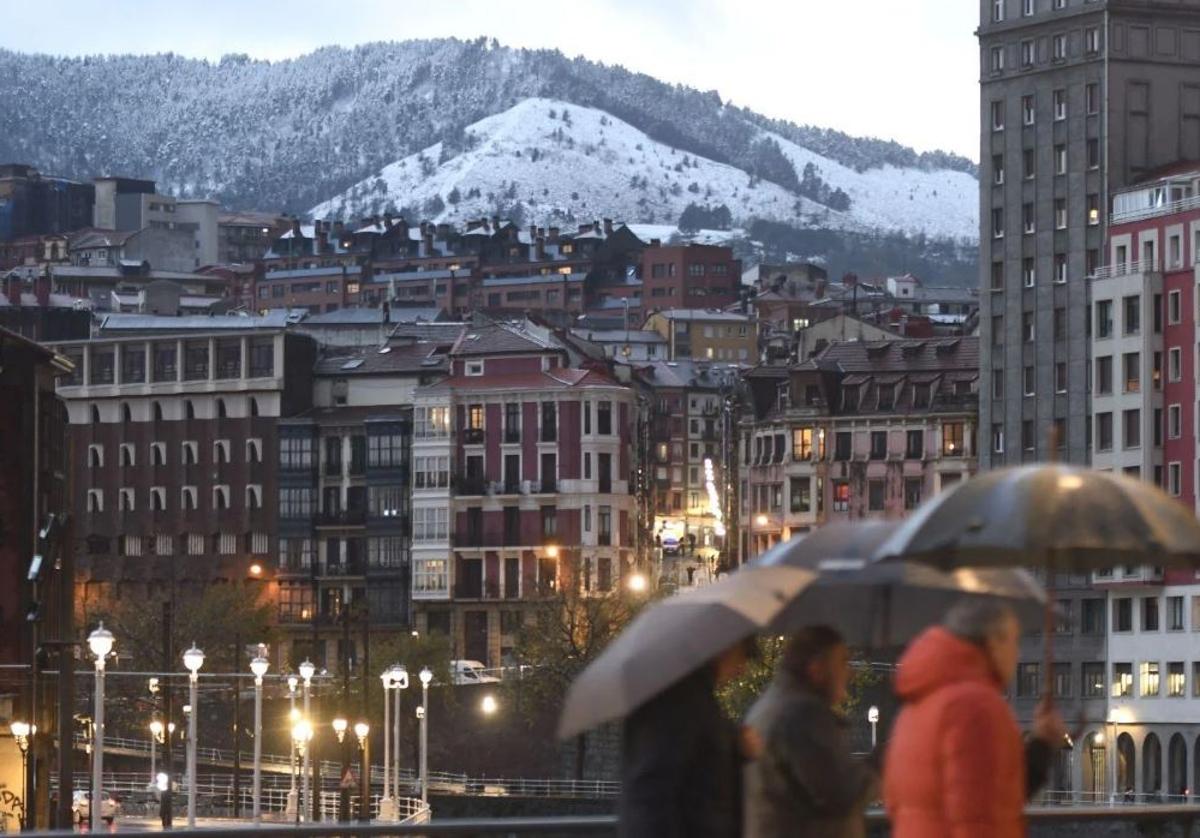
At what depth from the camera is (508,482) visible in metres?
155

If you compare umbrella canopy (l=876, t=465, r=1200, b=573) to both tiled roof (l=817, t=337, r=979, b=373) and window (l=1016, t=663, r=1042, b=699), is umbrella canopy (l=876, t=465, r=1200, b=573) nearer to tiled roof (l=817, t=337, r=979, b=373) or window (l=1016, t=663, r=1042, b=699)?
window (l=1016, t=663, r=1042, b=699)

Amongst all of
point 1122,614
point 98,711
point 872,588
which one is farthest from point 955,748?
Result: point 1122,614

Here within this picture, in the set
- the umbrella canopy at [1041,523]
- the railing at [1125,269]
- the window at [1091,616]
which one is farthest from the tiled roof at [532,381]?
the umbrella canopy at [1041,523]

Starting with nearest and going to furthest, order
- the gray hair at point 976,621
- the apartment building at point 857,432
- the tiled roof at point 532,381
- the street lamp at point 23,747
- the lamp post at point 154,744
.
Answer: the gray hair at point 976,621 → the street lamp at point 23,747 → the lamp post at point 154,744 → the apartment building at point 857,432 → the tiled roof at point 532,381

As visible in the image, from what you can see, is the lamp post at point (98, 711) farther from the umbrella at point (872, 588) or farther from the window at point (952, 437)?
the window at point (952, 437)

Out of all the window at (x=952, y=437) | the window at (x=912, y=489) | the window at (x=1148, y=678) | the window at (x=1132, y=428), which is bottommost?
the window at (x=1148, y=678)

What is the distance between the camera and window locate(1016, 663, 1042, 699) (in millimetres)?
113025

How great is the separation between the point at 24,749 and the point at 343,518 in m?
89.8

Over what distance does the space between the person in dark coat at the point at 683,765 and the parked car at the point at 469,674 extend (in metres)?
114

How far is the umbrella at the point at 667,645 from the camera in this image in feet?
56.3

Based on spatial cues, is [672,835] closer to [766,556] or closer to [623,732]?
[623,732]

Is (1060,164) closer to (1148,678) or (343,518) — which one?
(1148,678)

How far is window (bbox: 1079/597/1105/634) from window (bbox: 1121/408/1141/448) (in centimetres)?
563

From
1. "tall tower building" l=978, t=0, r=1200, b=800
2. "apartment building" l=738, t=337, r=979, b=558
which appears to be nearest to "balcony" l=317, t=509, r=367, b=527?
"apartment building" l=738, t=337, r=979, b=558
